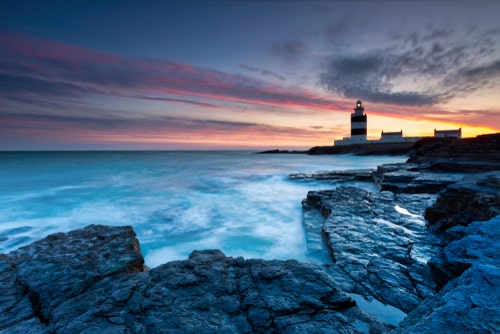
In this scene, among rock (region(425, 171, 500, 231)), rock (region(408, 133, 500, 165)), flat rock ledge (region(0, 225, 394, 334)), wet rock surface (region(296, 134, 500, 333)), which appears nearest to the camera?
wet rock surface (region(296, 134, 500, 333))

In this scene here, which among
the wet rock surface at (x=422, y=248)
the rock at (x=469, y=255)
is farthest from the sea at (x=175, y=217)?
the rock at (x=469, y=255)

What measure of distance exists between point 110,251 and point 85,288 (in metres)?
0.89

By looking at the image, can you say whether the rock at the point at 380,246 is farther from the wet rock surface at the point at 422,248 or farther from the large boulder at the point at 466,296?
the large boulder at the point at 466,296

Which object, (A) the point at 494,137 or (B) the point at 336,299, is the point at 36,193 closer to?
(B) the point at 336,299

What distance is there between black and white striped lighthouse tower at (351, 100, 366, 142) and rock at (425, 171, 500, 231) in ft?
179

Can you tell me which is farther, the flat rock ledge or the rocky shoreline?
the flat rock ledge

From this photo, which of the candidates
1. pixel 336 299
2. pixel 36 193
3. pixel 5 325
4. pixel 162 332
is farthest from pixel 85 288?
pixel 36 193

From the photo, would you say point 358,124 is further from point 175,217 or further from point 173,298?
point 173,298

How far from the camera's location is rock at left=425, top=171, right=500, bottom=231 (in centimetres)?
442

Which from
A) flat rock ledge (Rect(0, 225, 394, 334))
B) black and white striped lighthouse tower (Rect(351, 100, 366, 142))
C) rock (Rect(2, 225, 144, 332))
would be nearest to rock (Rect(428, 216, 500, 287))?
flat rock ledge (Rect(0, 225, 394, 334))

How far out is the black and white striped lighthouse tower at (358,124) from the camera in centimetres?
5384

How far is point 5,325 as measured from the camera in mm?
2398

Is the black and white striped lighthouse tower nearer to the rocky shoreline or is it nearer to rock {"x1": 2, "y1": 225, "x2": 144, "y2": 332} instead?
the rocky shoreline

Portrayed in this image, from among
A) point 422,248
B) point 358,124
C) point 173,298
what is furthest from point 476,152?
point 358,124
